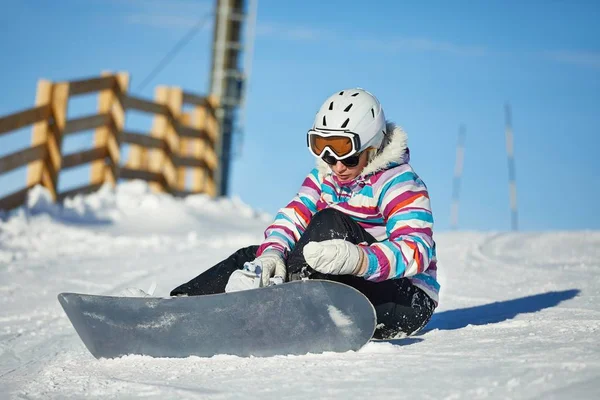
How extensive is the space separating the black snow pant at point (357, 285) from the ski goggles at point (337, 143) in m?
0.30

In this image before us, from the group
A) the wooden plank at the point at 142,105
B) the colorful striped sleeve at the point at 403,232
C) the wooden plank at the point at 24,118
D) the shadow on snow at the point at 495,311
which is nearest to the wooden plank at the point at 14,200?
the wooden plank at the point at 24,118

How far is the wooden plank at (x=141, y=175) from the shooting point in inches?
501

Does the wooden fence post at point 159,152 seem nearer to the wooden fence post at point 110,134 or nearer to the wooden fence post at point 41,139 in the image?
the wooden fence post at point 110,134

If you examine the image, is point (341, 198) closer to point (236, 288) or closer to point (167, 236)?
point (236, 288)

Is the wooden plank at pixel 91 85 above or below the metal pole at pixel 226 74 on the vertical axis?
below

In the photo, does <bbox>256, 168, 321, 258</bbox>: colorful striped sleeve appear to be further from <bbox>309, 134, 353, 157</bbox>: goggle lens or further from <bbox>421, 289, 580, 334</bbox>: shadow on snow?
<bbox>421, 289, 580, 334</bbox>: shadow on snow

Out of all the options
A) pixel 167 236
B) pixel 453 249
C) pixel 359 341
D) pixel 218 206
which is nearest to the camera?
pixel 359 341

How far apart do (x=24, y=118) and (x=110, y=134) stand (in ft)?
6.31

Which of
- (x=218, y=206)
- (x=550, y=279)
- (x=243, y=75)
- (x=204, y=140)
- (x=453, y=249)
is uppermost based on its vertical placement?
(x=243, y=75)

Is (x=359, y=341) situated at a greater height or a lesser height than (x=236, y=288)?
lesser

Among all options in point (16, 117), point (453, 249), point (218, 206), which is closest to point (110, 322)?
point (453, 249)

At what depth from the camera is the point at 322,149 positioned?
12.5ft

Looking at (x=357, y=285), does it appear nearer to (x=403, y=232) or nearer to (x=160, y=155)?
(x=403, y=232)

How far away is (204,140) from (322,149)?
11230 millimetres
